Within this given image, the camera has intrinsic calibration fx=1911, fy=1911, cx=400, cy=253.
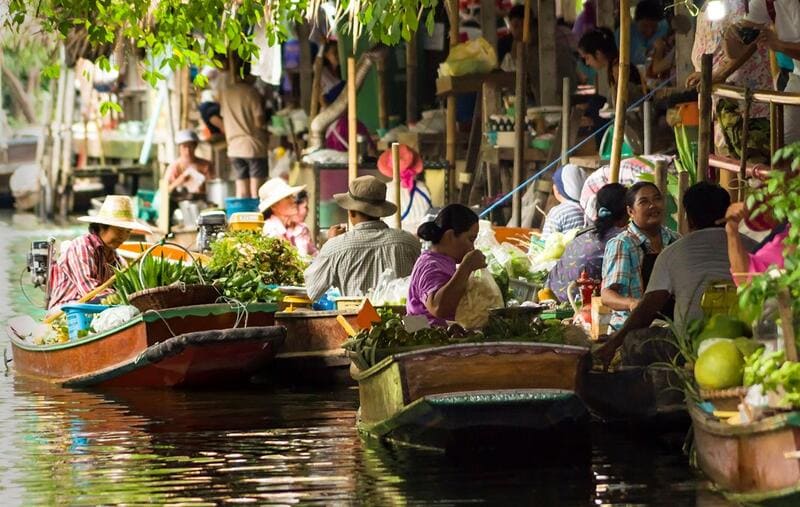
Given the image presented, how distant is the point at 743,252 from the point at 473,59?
9.29 meters

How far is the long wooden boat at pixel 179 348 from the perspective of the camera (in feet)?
44.7

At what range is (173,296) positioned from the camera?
1353cm

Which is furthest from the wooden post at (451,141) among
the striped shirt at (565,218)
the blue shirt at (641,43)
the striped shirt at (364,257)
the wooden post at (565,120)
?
the striped shirt at (364,257)

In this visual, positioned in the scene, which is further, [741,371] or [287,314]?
[287,314]

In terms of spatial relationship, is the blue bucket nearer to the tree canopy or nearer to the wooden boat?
the tree canopy

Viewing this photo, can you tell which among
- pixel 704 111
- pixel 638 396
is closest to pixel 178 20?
pixel 704 111

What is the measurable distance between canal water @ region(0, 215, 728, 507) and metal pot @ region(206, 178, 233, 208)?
1211cm

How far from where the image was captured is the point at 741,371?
8.60 metres

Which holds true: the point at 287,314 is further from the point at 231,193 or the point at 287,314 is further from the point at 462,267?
the point at 231,193

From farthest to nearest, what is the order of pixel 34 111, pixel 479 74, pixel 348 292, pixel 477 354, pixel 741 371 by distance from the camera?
pixel 34 111 → pixel 479 74 → pixel 348 292 → pixel 477 354 → pixel 741 371

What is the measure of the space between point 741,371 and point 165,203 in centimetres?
1692

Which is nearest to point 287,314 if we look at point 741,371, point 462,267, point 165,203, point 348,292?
point 348,292

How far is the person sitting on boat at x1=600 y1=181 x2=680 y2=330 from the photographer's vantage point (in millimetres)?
10852

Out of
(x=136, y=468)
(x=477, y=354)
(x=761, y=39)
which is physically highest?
(x=761, y=39)
